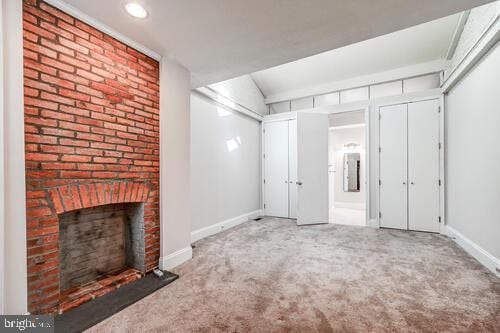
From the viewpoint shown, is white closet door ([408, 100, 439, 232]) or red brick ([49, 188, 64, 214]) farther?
white closet door ([408, 100, 439, 232])

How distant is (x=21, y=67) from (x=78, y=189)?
95cm

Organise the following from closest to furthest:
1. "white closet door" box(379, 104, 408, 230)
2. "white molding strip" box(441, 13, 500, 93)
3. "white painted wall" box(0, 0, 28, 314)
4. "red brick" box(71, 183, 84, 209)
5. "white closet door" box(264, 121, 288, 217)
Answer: "white painted wall" box(0, 0, 28, 314) < "red brick" box(71, 183, 84, 209) < "white molding strip" box(441, 13, 500, 93) < "white closet door" box(379, 104, 408, 230) < "white closet door" box(264, 121, 288, 217)

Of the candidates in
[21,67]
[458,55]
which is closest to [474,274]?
[458,55]

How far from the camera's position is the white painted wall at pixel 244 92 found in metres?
4.23

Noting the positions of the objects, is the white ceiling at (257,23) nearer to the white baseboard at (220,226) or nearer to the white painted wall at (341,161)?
the white baseboard at (220,226)

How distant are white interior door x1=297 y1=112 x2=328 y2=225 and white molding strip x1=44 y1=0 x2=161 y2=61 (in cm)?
317

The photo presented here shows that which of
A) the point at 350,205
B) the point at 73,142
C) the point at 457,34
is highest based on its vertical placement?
the point at 457,34

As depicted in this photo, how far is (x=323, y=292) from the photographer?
81.7 inches

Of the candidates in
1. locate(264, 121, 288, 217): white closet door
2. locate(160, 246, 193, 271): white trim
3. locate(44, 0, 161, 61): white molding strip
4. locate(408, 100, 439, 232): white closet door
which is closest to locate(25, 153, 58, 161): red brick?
locate(44, 0, 161, 61): white molding strip

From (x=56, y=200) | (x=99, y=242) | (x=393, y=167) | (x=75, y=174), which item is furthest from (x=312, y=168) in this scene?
(x=56, y=200)

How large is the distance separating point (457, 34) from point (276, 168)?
3853 mm

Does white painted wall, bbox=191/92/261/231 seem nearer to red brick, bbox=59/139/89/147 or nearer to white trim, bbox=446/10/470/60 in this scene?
red brick, bbox=59/139/89/147

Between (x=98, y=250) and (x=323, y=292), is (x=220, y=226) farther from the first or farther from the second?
(x=323, y=292)

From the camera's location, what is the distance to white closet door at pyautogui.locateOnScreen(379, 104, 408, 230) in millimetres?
4223
